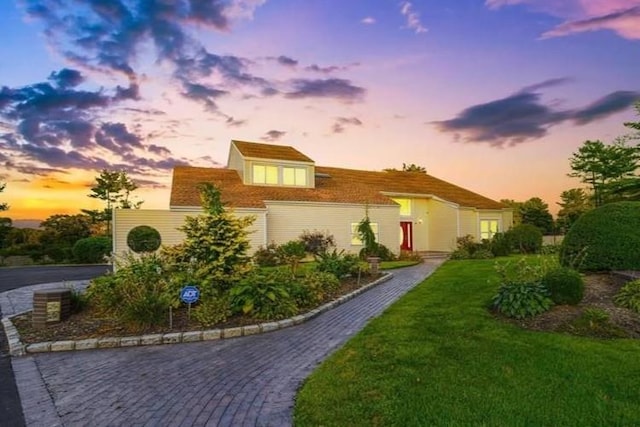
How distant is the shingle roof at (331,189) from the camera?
71.8ft

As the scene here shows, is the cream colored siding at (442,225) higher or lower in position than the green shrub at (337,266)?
higher

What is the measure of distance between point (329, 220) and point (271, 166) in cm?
507

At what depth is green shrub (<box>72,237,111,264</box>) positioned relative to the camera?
87.0 feet

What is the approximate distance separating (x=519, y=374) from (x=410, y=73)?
12.8 m

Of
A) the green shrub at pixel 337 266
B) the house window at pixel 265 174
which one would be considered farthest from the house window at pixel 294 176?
the green shrub at pixel 337 266

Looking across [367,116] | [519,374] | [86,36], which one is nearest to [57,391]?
[519,374]

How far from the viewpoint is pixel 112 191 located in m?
36.6

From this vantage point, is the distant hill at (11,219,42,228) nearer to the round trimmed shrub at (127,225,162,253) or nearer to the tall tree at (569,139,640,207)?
the round trimmed shrub at (127,225,162,253)

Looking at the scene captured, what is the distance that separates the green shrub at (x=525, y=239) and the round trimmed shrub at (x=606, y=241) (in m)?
14.7

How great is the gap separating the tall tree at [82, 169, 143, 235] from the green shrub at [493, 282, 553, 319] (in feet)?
114

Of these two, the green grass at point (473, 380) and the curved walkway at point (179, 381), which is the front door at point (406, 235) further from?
the green grass at point (473, 380)

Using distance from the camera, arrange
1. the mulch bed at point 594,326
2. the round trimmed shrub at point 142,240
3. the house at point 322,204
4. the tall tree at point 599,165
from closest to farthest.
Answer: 1. the mulch bed at point 594,326
2. the round trimmed shrub at point 142,240
3. the house at point 322,204
4. the tall tree at point 599,165

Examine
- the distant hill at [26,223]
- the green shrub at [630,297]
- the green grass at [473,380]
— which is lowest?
the green grass at [473,380]

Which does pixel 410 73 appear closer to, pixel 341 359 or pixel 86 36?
pixel 86 36
